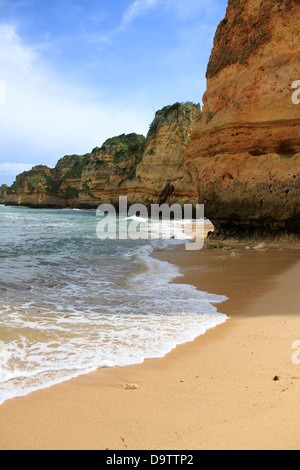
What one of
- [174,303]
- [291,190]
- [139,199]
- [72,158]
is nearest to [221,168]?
[291,190]

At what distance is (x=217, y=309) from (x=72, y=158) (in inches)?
3176

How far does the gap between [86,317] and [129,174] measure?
4449 centimetres

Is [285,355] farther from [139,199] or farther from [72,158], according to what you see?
[72,158]

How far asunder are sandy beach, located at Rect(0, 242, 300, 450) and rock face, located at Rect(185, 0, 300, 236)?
661 cm

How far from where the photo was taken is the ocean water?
8.71 ft

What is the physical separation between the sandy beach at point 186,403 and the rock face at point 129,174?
23.1 m

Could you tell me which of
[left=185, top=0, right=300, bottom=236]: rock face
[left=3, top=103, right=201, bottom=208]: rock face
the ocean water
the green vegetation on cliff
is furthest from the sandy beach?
the green vegetation on cliff

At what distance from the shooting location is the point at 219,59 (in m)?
11.2

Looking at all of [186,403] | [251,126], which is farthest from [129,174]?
[186,403]

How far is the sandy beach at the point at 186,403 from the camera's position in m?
1.61

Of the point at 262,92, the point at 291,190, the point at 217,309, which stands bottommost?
the point at 217,309

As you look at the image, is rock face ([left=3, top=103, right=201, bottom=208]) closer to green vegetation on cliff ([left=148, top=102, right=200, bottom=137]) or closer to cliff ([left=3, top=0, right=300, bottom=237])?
green vegetation on cliff ([left=148, top=102, right=200, bottom=137])

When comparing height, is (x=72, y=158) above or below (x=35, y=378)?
above

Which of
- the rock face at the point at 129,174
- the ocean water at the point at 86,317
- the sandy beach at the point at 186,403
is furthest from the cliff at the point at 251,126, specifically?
the rock face at the point at 129,174
